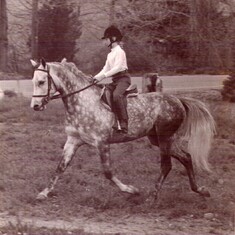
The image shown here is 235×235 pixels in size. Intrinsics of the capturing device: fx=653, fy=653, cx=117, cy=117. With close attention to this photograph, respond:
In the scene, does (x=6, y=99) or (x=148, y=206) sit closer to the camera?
(x=148, y=206)

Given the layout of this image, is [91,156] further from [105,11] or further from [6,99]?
[105,11]

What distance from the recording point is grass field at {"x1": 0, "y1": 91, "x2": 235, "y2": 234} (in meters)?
5.43

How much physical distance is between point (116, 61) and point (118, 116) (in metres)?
0.49

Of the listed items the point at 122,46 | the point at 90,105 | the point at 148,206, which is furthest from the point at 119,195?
the point at 122,46

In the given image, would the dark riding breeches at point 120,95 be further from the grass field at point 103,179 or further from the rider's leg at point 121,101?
the grass field at point 103,179

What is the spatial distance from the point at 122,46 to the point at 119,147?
3.30 feet

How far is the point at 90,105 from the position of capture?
5652 mm

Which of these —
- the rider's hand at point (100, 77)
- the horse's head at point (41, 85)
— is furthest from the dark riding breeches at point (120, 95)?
the horse's head at point (41, 85)

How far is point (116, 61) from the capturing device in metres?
5.46

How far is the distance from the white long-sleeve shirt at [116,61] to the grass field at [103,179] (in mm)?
637

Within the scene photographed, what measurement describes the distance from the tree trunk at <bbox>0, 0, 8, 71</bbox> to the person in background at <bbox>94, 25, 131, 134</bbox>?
41.7 inches

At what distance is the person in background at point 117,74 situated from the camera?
5.47m

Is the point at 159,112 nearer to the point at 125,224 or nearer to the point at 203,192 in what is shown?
the point at 203,192

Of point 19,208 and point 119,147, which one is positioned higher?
point 119,147
